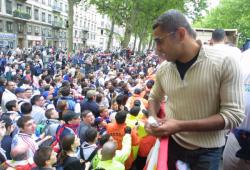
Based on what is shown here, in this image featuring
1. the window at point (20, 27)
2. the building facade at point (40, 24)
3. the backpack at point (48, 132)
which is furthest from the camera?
the window at point (20, 27)

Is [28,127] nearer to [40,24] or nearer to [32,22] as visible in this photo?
[32,22]

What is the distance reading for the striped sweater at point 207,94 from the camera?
62.1 inches

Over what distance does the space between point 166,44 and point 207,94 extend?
36 cm

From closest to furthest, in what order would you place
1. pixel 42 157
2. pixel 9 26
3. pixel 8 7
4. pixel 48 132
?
pixel 42 157 → pixel 48 132 → pixel 8 7 → pixel 9 26

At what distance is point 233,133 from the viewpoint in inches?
86.4

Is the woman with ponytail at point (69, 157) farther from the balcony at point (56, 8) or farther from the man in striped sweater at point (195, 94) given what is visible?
the balcony at point (56, 8)

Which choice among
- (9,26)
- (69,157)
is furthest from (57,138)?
(9,26)

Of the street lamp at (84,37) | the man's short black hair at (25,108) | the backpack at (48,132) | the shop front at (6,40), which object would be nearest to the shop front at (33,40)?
the shop front at (6,40)

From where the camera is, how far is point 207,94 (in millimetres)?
1637

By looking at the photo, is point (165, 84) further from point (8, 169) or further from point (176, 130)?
point (8, 169)

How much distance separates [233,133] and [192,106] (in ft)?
2.30

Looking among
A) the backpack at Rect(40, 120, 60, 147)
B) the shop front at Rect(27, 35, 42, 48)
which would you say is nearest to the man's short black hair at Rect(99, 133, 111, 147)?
the backpack at Rect(40, 120, 60, 147)

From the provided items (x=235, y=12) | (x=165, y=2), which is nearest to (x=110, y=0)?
(x=165, y=2)

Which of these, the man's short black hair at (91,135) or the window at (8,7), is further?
the window at (8,7)
